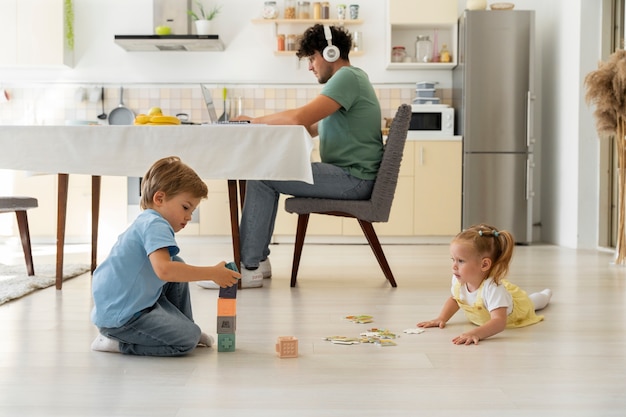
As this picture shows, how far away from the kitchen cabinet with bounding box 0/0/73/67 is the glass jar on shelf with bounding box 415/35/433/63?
2751 mm

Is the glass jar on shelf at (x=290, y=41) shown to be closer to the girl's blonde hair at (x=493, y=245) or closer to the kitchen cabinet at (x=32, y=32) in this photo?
the kitchen cabinet at (x=32, y=32)

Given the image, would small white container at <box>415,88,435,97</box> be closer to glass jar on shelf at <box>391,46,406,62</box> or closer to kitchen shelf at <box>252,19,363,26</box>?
glass jar on shelf at <box>391,46,406,62</box>

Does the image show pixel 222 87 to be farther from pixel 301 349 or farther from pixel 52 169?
pixel 301 349

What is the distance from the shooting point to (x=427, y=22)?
580 centimetres

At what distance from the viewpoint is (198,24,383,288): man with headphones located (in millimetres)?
3266

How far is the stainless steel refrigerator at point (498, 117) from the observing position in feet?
18.5

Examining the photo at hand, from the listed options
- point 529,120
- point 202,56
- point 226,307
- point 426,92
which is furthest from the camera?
point 202,56

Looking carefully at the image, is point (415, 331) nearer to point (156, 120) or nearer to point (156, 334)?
point (156, 334)

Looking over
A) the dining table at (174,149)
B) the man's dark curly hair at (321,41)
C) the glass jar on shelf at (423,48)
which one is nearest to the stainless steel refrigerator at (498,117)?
the glass jar on shelf at (423,48)

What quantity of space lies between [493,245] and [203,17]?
4264 millimetres

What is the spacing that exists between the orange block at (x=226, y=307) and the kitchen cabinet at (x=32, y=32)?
14.2 ft

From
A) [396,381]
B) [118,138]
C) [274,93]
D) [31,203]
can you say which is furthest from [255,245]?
[274,93]

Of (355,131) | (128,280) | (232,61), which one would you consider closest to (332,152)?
(355,131)

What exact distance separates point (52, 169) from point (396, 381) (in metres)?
1.85
